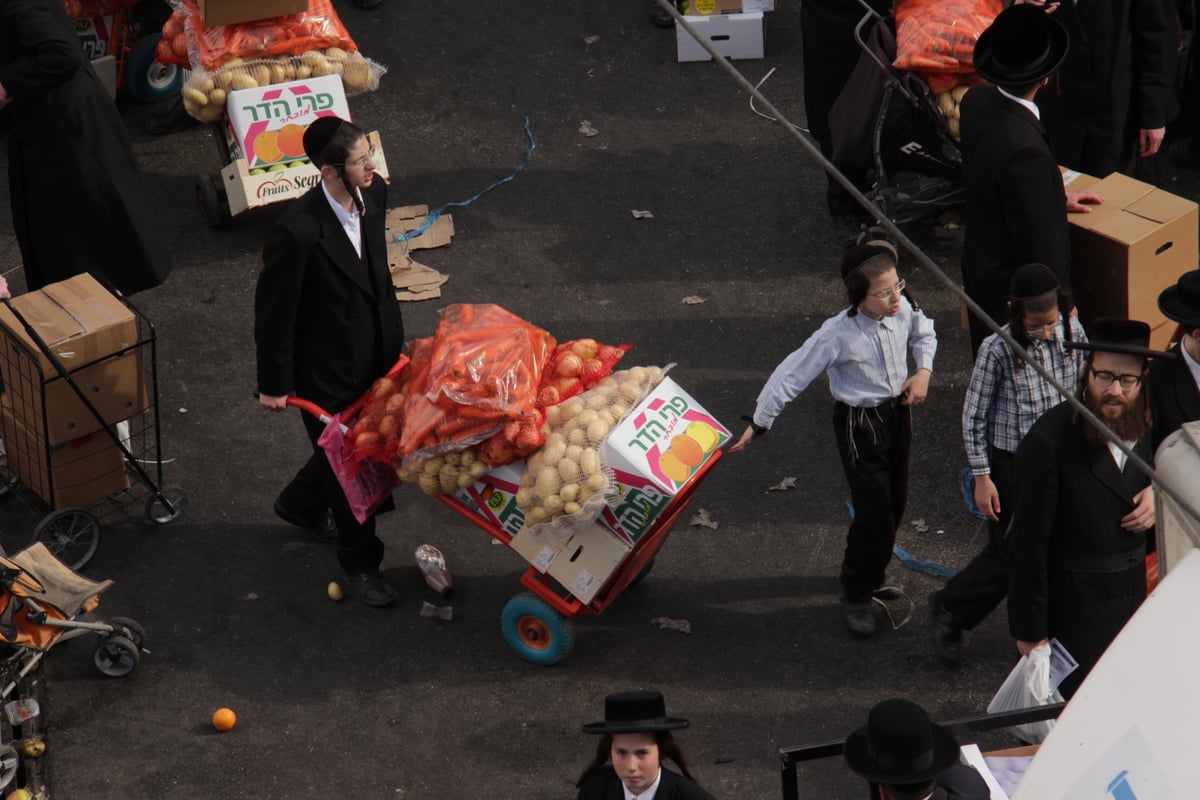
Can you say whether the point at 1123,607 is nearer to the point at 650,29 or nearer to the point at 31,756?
the point at 31,756

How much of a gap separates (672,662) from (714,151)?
4319 mm

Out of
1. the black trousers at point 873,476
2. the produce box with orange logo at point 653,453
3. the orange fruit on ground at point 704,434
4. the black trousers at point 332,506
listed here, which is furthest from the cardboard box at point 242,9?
the black trousers at point 873,476

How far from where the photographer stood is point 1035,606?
5059mm

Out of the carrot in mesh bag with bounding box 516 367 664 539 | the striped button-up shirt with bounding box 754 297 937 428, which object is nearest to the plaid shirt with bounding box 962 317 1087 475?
the striped button-up shirt with bounding box 754 297 937 428

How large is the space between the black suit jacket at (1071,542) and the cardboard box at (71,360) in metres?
3.84

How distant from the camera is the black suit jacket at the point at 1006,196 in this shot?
19.9ft

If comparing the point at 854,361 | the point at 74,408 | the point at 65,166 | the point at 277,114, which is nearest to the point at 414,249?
the point at 277,114

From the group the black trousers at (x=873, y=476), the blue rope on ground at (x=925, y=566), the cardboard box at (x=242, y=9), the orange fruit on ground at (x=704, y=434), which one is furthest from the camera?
the cardboard box at (x=242, y=9)

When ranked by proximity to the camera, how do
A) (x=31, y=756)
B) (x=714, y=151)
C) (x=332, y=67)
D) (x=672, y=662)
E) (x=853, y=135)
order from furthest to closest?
(x=714, y=151) < (x=332, y=67) < (x=853, y=135) < (x=672, y=662) < (x=31, y=756)

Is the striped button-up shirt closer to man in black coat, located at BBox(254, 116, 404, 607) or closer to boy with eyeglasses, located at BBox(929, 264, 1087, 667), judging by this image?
boy with eyeglasses, located at BBox(929, 264, 1087, 667)

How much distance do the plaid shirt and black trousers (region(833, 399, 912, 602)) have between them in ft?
0.93

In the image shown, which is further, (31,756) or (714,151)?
(714,151)

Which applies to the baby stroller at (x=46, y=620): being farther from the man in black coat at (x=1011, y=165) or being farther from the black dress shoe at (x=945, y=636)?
the man in black coat at (x=1011, y=165)

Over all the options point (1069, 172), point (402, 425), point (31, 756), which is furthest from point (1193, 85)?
point (31, 756)
